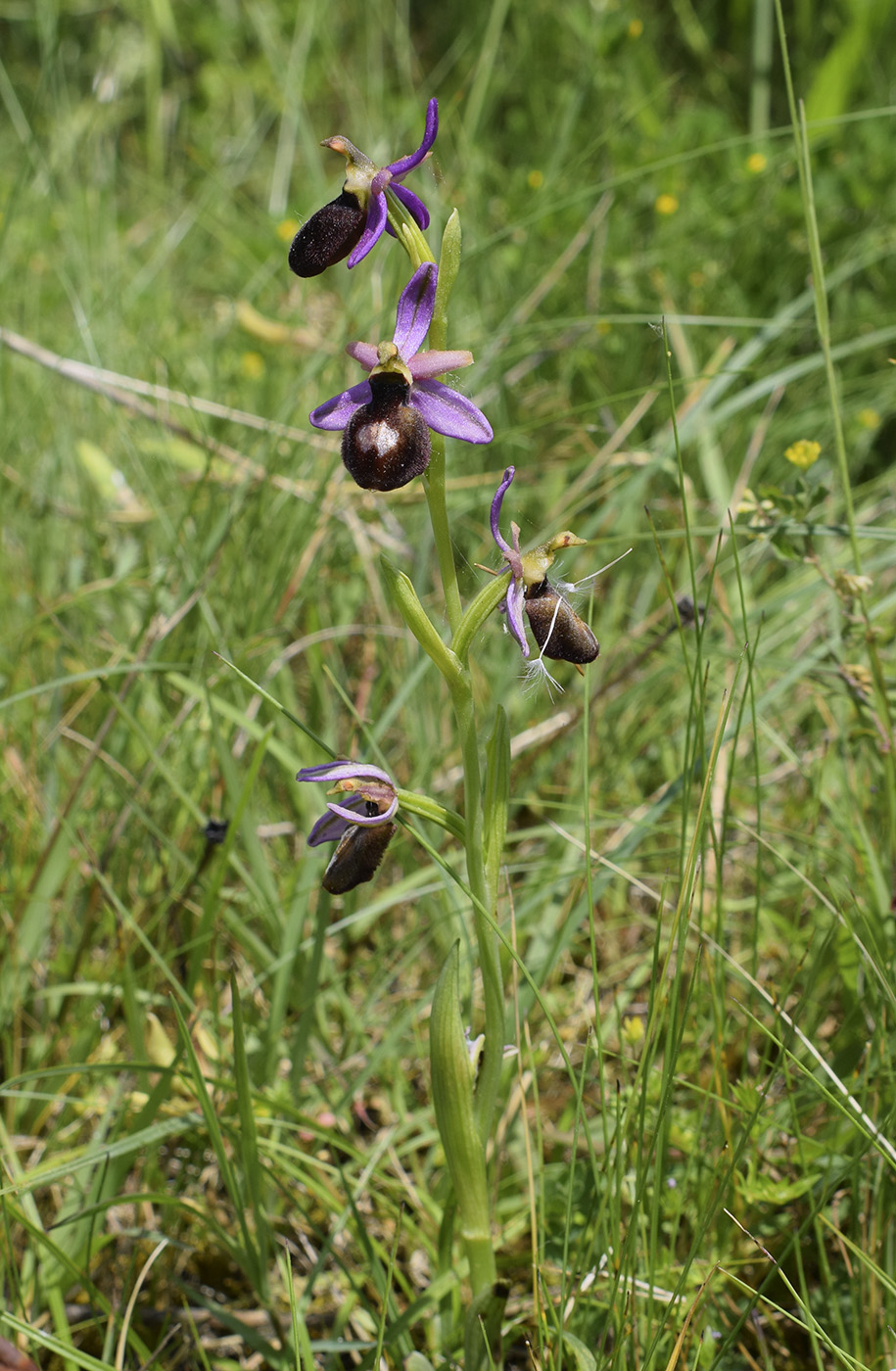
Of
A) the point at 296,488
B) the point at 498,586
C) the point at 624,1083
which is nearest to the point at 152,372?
the point at 296,488

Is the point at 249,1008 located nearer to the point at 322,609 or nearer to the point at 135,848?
the point at 135,848

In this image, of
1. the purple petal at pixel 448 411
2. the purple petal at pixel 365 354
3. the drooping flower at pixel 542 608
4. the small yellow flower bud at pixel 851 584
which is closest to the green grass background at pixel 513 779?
the small yellow flower bud at pixel 851 584

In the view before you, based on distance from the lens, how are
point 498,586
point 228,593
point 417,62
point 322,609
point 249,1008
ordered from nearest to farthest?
point 498,586 → point 249,1008 → point 228,593 → point 322,609 → point 417,62

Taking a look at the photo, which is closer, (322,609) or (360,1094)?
(360,1094)

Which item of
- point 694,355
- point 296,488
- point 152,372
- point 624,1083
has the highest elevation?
point 694,355

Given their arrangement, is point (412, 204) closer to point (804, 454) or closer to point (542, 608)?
point (542, 608)

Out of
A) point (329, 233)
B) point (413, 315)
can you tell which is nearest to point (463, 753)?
point (413, 315)

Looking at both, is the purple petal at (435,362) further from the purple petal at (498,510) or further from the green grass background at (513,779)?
the green grass background at (513,779)

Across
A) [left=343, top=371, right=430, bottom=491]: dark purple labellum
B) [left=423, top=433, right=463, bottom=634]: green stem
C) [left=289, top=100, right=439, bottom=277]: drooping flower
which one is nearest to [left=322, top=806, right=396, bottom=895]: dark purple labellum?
[left=423, top=433, right=463, bottom=634]: green stem
